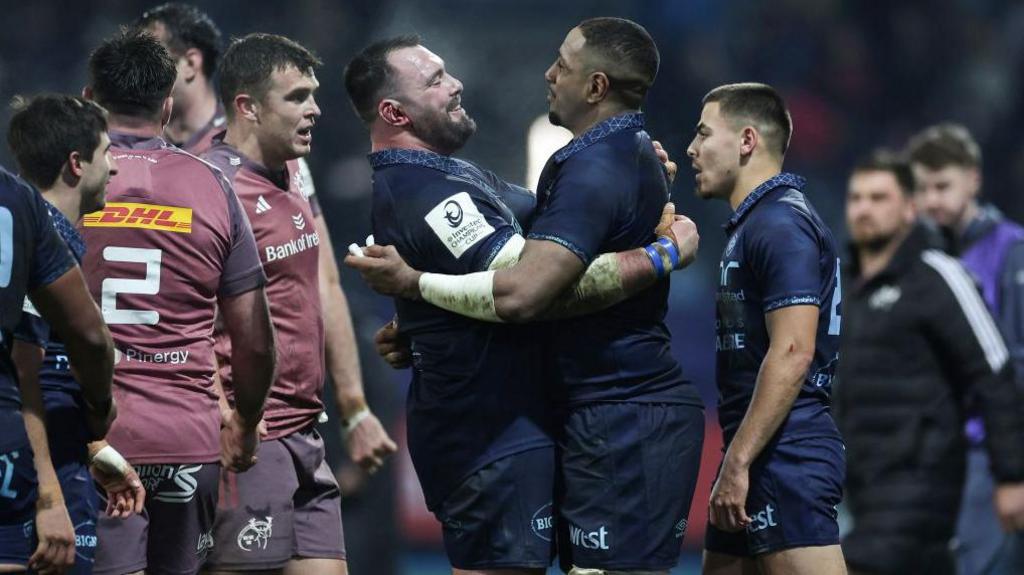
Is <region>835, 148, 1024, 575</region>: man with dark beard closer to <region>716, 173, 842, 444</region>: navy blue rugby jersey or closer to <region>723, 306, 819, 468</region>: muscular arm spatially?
<region>716, 173, 842, 444</region>: navy blue rugby jersey

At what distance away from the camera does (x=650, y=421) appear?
4527mm

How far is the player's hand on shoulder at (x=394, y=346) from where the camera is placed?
4.80 meters

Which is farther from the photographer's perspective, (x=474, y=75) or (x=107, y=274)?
(x=474, y=75)

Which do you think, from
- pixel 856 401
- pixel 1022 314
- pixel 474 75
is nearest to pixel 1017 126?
pixel 474 75

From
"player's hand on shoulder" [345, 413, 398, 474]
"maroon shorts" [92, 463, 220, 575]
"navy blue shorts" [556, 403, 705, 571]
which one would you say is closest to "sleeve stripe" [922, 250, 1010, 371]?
"player's hand on shoulder" [345, 413, 398, 474]

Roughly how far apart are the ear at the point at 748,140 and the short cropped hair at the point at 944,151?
12.9 feet

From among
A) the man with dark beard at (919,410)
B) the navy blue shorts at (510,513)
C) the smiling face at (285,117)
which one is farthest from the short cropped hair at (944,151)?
the navy blue shorts at (510,513)

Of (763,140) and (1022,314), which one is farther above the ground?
(763,140)

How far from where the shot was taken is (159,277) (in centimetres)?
471

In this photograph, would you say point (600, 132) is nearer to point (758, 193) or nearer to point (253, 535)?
point (758, 193)

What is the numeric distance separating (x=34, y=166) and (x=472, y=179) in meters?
1.27

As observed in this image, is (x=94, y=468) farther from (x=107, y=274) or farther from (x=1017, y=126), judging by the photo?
(x=1017, y=126)

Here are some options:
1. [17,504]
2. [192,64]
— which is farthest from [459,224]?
[192,64]

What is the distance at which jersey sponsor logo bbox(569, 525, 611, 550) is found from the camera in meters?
4.48
